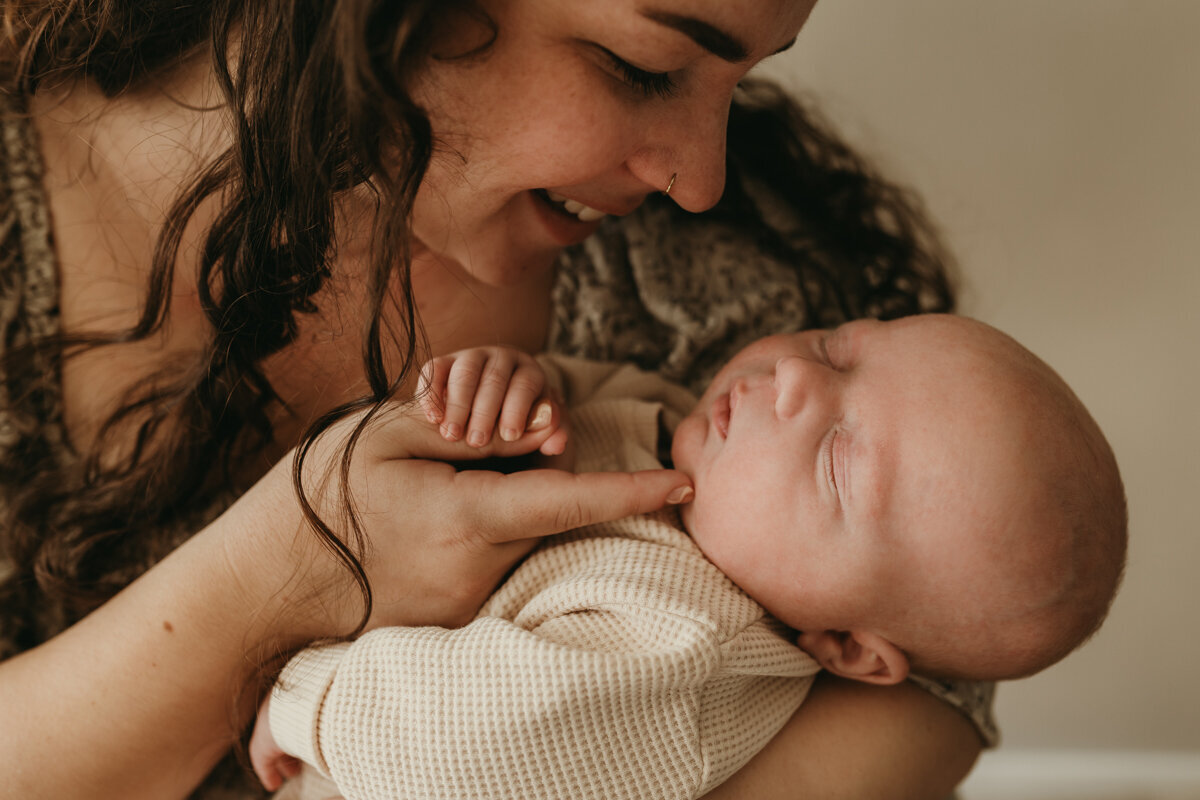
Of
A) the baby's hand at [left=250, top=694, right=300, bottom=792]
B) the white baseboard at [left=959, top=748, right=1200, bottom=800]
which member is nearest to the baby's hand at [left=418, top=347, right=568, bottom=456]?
the baby's hand at [left=250, top=694, right=300, bottom=792]

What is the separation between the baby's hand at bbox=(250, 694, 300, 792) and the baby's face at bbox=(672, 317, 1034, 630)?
523mm

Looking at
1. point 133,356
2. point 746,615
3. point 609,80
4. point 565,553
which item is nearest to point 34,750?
point 133,356

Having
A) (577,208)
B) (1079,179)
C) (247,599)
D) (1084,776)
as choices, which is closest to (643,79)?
(577,208)

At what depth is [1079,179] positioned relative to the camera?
4.88 ft

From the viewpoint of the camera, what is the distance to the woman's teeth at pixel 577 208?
3.45 feet

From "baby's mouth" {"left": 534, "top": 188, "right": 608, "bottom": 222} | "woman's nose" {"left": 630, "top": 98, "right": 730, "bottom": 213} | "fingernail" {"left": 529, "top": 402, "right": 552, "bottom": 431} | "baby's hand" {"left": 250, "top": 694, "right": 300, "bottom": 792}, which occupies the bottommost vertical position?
"baby's hand" {"left": 250, "top": 694, "right": 300, "bottom": 792}

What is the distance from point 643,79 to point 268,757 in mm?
839

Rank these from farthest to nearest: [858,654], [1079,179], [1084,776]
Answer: [1084,776] < [1079,179] < [858,654]

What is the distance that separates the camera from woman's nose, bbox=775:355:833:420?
998mm

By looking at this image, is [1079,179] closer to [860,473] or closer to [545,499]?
[860,473]

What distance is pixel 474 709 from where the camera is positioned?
0.85 metres

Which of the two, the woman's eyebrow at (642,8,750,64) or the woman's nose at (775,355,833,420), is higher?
the woman's eyebrow at (642,8,750,64)

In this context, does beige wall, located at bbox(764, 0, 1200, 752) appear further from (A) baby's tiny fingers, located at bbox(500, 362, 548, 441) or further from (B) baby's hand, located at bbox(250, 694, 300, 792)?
(B) baby's hand, located at bbox(250, 694, 300, 792)

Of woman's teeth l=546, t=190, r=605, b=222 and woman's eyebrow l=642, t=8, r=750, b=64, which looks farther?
woman's teeth l=546, t=190, r=605, b=222
